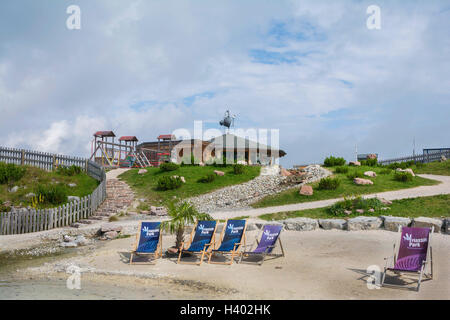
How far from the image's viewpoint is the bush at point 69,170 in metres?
23.5

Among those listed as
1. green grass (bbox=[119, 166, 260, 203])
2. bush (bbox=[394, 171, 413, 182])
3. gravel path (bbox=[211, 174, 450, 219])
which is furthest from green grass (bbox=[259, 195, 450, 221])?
green grass (bbox=[119, 166, 260, 203])

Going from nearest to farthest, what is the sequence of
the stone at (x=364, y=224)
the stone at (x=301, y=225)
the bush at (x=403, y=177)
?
1. the stone at (x=364, y=224)
2. the stone at (x=301, y=225)
3. the bush at (x=403, y=177)

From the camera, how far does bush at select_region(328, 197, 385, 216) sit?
14031 mm

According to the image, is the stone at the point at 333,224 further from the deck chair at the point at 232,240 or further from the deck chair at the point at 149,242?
the deck chair at the point at 149,242

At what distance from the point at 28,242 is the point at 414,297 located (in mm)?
12411

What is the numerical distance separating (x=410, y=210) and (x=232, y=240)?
812 centimetres

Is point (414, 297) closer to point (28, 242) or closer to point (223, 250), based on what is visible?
point (223, 250)

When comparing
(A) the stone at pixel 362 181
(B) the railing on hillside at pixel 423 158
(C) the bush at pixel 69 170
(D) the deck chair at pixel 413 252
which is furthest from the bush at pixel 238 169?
(B) the railing on hillside at pixel 423 158

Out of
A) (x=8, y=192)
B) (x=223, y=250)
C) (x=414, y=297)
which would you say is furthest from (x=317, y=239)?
(x=8, y=192)

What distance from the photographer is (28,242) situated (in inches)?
509

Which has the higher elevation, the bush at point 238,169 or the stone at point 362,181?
the bush at point 238,169

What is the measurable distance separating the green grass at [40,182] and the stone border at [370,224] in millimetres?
12652

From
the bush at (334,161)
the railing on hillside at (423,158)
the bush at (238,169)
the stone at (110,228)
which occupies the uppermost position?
the railing on hillside at (423,158)

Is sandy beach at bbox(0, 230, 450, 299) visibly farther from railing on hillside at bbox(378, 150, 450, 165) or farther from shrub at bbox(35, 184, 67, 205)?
railing on hillside at bbox(378, 150, 450, 165)
